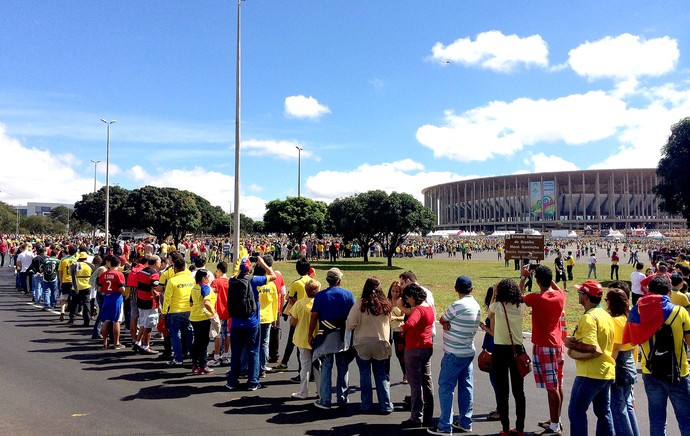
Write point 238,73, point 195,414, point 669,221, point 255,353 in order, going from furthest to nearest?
point 669,221 < point 238,73 < point 255,353 < point 195,414

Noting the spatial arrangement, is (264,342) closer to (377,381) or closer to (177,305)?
(177,305)

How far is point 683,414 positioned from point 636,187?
14888cm

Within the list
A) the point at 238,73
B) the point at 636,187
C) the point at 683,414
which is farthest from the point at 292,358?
the point at 636,187

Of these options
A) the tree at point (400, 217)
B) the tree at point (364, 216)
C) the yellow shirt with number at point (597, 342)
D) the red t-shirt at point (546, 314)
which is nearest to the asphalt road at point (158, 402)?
the red t-shirt at point (546, 314)

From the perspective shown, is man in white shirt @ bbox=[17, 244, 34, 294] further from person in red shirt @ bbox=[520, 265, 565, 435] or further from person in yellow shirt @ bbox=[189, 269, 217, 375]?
person in red shirt @ bbox=[520, 265, 565, 435]

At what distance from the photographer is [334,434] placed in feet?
17.0

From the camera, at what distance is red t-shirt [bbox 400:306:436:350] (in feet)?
17.9

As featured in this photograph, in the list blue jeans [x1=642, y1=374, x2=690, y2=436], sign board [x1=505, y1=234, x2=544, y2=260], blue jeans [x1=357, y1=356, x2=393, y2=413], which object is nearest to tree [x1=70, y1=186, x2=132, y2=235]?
sign board [x1=505, y1=234, x2=544, y2=260]

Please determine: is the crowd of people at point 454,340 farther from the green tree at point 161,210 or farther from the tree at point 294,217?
the green tree at point 161,210

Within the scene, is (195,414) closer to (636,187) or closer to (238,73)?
(238,73)

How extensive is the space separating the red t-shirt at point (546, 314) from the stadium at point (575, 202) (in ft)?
434

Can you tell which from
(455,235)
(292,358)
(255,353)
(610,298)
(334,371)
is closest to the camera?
(610,298)

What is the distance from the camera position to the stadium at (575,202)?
131 meters

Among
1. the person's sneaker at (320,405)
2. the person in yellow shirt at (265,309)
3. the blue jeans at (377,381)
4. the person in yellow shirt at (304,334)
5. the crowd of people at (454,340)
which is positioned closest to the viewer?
the crowd of people at (454,340)
